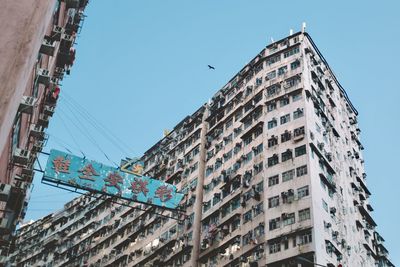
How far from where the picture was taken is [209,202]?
41.8 metres

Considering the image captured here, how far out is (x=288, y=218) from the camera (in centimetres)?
3284

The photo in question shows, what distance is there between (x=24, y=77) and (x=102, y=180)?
1350 cm

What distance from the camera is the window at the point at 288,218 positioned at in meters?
32.5

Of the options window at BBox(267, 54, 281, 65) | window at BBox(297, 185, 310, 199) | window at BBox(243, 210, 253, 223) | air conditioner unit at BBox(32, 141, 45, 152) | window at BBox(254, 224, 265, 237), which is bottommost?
air conditioner unit at BBox(32, 141, 45, 152)

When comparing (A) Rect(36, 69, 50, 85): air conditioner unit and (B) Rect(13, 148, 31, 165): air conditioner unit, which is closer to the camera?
(A) Rect(36, 69, 50, 85): air conditioner unit

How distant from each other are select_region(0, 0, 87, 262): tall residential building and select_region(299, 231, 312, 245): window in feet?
55.2

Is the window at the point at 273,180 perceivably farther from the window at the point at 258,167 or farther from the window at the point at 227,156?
the window at the point at 227,156

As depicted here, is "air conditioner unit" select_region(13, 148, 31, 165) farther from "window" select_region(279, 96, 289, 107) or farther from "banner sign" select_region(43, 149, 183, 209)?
"window" select_region(279, 96, 289, 107)

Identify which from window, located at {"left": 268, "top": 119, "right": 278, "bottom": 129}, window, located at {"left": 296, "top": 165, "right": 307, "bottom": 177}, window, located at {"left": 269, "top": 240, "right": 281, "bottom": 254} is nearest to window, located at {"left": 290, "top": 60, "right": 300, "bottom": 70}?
window, located at {"left": 268, "top": 119, "right": 278, "bottom": 129}

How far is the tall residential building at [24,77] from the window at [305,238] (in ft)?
55.2

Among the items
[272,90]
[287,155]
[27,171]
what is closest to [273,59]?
[272,90]

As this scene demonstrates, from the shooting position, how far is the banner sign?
23.6m

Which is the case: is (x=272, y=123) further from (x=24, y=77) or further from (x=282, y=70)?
(x=24, y=77)

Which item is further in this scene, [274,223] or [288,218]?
[274,223]
